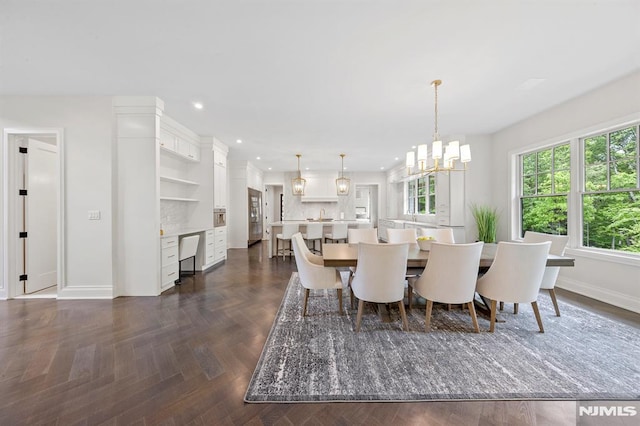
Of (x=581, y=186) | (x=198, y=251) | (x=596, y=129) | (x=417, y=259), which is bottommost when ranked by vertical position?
(x=198, y=251)

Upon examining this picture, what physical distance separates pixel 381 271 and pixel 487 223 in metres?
3.70

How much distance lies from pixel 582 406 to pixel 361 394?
4.39 ft

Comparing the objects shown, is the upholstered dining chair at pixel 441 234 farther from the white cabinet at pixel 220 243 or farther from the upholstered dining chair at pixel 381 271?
the white cabinet at pixel 220 243

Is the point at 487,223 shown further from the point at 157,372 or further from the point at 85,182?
the point at 85,182

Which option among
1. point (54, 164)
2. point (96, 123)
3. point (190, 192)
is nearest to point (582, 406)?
point (96, 123)

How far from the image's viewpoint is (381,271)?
7.30 feet

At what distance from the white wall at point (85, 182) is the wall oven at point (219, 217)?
82.0 inches

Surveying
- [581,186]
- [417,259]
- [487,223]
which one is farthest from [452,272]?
[487,223]

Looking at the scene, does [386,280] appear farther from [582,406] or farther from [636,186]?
[636,186]

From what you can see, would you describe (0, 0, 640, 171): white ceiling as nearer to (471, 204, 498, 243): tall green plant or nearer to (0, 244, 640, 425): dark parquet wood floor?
(471, 204, 498, 243): tall green plant

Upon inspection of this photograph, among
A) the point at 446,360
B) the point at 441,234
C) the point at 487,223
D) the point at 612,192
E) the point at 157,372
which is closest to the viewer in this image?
the point at 157,372

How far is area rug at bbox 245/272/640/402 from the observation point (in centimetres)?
157

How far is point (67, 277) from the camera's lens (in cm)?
322

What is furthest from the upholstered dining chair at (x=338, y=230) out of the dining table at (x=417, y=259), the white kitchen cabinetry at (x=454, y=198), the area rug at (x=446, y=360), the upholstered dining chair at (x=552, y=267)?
the upholstered dining chair at (x=552, y=267)
